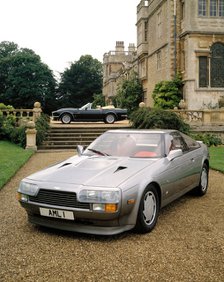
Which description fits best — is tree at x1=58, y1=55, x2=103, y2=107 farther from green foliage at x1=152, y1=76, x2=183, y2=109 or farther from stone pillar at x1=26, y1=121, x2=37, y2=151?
stone pillar at x1=26, y1=121, x2=37, y2=151

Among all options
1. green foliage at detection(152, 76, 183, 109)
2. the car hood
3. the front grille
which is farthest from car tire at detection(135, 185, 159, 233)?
green foliage at detection(152, 76, 183, 109)

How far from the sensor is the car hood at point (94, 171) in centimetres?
483

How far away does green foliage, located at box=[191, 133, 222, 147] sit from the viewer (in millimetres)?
18034

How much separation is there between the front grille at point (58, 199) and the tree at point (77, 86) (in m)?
57.2

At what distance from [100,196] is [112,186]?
0.21 m

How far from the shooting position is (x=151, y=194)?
204 inches

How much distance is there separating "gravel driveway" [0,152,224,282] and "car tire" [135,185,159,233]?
12cm

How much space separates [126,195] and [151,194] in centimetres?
67

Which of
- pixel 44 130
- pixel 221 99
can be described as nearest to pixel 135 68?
pixel 221 99

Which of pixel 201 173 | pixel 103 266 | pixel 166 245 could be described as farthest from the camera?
pixel 201 173

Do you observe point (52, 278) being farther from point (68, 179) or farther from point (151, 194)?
point (151, 194)

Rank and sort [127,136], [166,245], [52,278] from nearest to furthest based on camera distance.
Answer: [52,278] < [166,245] < [127,136]

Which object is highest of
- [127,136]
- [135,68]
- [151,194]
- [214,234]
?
[135,68]

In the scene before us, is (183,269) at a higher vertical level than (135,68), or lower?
lower
